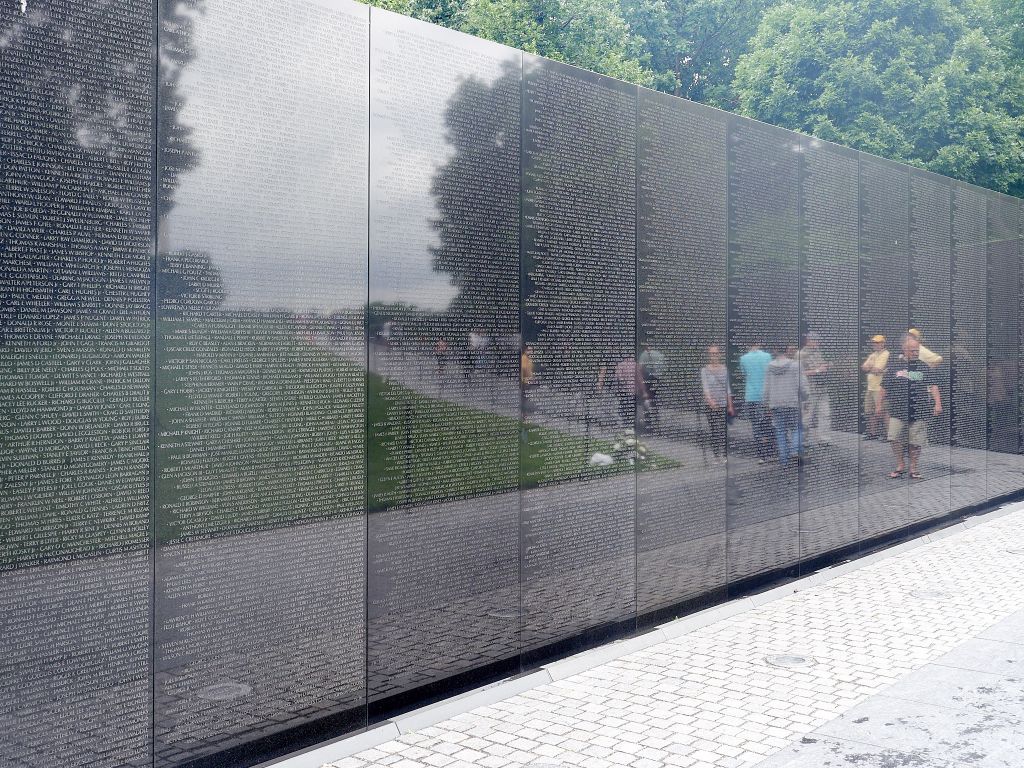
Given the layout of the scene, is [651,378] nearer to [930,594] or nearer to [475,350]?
[475,350]

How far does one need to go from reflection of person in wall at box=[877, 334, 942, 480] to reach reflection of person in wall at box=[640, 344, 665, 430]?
4.06 meters

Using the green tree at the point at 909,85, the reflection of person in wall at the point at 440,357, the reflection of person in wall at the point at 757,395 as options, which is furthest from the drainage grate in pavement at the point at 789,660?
the green tree at the point at 909,85

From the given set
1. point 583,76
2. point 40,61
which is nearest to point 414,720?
point 40,61

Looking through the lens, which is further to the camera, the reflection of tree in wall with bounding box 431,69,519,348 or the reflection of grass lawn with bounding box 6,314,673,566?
the reflection of tree in wall with bounding box 431,69,519,348

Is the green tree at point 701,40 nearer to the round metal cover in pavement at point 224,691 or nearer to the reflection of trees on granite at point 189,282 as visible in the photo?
the reflection of trees on granite at point 189,282

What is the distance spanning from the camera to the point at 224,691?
495 centimetres

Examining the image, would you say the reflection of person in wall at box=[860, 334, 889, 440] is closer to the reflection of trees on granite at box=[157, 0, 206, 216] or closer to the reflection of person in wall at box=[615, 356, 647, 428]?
the reflection of person in wall at box=[615, 356, 647, 428]

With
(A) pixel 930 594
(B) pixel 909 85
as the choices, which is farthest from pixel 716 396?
(B) pixel 909 85

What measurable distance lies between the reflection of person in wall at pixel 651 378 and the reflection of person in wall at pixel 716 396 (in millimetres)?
650

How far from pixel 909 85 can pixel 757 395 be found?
15.1 metres

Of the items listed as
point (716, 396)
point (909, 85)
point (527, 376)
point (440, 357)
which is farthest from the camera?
point (909, 85)

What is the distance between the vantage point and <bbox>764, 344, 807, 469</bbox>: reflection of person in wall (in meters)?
9.22

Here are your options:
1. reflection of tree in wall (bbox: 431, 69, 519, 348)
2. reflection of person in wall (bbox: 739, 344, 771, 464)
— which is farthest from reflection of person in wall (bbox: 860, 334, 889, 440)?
reflection of tree in wall (bbox: 431, 69, 519, 348)

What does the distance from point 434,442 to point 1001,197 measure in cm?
1092
